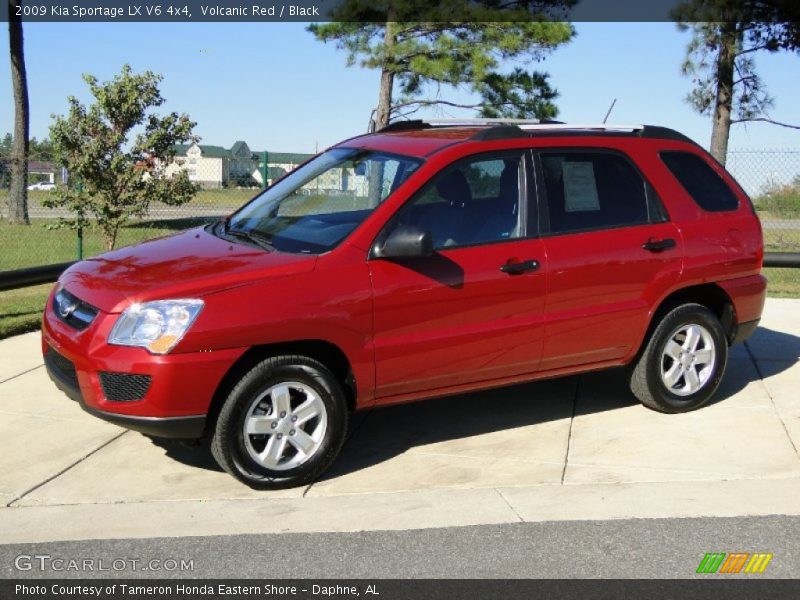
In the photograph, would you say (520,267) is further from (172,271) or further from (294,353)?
(172,271)

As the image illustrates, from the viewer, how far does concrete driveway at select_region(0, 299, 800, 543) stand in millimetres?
5008

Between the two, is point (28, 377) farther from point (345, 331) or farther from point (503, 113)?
point (503, 113)

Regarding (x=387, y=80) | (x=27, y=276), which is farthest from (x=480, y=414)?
(x=387, y=80)

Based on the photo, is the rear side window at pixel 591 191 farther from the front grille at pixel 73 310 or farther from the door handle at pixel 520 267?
the front grille at pixel 73 310

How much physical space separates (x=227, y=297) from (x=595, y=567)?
219 centimetres

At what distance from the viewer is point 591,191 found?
6.35 m

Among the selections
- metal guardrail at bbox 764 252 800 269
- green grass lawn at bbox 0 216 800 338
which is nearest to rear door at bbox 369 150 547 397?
metal guardrail at bbox 764 252 800 269

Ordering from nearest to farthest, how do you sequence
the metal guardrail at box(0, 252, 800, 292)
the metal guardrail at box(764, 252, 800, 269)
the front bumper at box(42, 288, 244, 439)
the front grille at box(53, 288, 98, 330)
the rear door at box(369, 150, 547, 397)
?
1. the front bumper at box(42, 288, 244, 439)
2. the front grille at box(53, 288, 98, 330)
3. the rear door at box(369, 150, 547, 397)
4. the metal guardrail at box(0, 252, 800, 292)
5. the metal guardrail at box(764, 252, 800, 269)

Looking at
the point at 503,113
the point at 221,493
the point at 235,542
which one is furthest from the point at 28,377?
the point at 503,113

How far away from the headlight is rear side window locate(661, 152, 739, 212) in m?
3.42

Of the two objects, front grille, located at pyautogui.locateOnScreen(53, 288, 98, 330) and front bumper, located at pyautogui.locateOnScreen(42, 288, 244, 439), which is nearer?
front bumper, located at pyautogui.locateOnScreen(42, 288, 244, 439)

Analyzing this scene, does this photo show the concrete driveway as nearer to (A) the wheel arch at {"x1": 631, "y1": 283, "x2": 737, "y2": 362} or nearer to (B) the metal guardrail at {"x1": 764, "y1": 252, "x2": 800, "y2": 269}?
(A) the wheel arch at {"x1": 631, "y1": 283, "x2": 737, "y2": 362}

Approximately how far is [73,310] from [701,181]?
4125 mm

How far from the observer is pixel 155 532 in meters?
4.77
